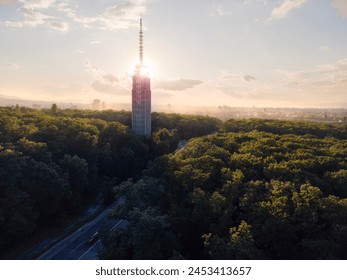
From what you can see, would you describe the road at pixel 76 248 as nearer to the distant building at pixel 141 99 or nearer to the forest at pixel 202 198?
the forest at pixel 202 198

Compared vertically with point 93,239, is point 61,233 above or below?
below

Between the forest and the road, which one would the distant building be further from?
the road

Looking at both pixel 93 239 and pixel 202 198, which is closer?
pixel 202 198

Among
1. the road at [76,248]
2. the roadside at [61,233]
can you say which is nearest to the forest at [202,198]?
the roadside at [61,233]

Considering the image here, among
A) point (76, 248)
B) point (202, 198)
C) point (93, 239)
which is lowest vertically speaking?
point (76, 248)

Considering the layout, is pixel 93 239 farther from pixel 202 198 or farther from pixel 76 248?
pixel 202 198

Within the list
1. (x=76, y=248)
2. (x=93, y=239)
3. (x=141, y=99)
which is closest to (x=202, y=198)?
(x=93, y=239)
